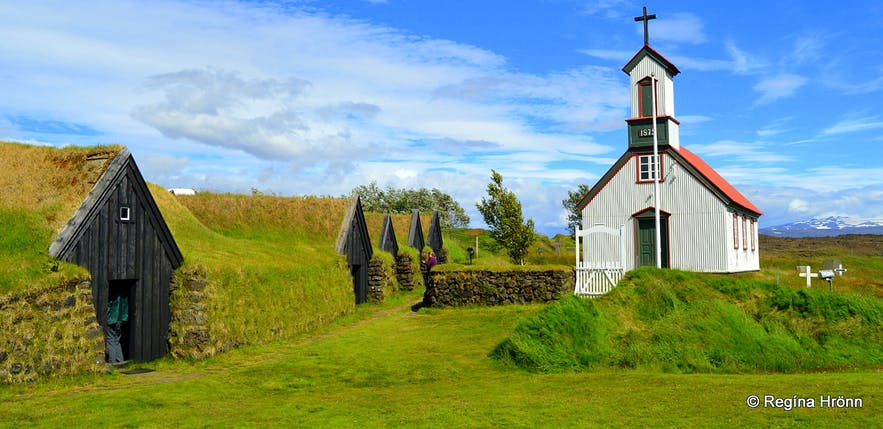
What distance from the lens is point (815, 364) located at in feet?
48.7

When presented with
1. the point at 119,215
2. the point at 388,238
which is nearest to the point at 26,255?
the point at 119,215

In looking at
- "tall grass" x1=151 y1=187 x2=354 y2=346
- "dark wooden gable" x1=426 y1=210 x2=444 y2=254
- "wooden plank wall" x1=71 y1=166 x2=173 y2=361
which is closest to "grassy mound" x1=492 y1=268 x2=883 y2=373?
"tall grass" x1=151 y1=187 x2=354 y2=346

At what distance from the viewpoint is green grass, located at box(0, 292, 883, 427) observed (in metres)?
9.74

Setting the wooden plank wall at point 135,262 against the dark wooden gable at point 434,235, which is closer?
the wooden plank wall at point 135,262

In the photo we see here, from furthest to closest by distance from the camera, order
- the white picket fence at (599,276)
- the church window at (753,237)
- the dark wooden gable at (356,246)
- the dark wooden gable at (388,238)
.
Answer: the dark wooden gable at (388,238), the church window at (753,237), the dark wooden gable at (356,246), the white picket fence at (599,276)

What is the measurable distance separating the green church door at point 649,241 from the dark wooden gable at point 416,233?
54.6 feet

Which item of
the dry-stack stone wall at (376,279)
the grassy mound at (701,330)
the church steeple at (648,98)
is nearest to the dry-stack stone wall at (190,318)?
the grassy mound at (701,330)

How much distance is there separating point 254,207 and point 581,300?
1936 cm

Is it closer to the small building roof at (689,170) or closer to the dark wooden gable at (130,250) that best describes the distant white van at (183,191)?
the dark wooden gable at (130,250)

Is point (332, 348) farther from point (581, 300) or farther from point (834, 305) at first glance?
point (834, 305)

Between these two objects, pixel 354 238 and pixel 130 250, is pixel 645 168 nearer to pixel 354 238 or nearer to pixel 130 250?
pixel 354 238

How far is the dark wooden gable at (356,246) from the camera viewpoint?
30.2m

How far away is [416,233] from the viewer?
4644 cm

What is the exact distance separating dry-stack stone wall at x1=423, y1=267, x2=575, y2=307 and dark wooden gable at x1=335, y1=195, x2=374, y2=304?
4.52 m
